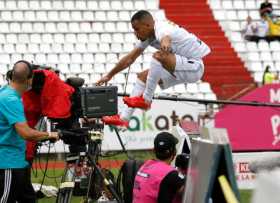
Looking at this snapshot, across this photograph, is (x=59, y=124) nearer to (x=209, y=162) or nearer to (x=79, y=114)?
(x=79, y=114)

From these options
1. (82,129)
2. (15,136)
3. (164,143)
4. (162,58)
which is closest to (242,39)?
(162,58)

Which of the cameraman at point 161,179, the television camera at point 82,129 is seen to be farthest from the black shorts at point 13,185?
the cameraman at point 161,179

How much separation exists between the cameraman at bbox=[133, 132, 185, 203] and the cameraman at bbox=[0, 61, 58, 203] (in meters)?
1.11

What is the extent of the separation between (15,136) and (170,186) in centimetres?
163

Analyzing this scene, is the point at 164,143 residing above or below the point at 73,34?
below

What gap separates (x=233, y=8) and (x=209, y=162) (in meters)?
19.5

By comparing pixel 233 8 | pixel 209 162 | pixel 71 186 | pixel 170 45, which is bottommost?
pixel 71 186

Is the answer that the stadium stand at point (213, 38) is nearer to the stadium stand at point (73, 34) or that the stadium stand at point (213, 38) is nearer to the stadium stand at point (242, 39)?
the stadium stand at point (242, 39)

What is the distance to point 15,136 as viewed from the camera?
6.89 m

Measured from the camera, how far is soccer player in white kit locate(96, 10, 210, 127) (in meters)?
8.51

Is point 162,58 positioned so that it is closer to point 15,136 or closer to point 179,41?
point 179,41

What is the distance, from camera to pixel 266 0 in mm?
23312

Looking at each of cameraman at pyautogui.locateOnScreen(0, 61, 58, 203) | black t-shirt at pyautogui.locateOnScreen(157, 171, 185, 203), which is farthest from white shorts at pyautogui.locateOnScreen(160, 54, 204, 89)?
black t-shirt at pyautogui.locateOnScreen(157, 171, 185, 203)

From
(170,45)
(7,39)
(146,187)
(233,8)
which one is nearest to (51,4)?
(7,39)
